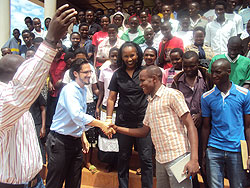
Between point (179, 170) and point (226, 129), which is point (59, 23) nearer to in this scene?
point (179, 170)

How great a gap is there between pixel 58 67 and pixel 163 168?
11.9 feet

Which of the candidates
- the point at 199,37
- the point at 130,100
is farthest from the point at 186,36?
the point at 130,100

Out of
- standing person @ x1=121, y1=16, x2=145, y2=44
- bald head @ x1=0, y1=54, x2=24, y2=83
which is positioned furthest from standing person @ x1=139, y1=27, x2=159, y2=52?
bald head @ x1=0, y1=54, x2=24, y2=83

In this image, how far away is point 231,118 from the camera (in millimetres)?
2730

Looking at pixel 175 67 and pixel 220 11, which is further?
pixel 220 11

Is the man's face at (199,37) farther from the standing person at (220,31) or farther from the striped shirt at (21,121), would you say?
the striped shirt at (21,121)

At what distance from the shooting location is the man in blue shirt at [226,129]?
2.69 meters

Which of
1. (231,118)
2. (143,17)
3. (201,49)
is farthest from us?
(143,17)

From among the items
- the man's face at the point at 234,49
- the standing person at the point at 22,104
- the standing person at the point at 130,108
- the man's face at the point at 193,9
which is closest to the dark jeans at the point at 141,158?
the standing person at the point at 130,108

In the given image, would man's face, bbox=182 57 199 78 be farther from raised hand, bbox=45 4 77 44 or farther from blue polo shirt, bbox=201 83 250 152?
raised hand, bbox=45 4 77 44

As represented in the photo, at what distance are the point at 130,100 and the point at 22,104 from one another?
2172 mm

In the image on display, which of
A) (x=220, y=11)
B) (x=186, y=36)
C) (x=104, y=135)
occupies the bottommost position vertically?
(x=104, y=135)

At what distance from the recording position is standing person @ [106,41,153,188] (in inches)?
127

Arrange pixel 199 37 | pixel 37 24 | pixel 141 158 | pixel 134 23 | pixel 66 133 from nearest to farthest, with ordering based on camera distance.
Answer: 1. pixel 66 133
2. pixel 141 158
3. pixel 199 37
4. pixel 134 23
5. pixel 37 24
